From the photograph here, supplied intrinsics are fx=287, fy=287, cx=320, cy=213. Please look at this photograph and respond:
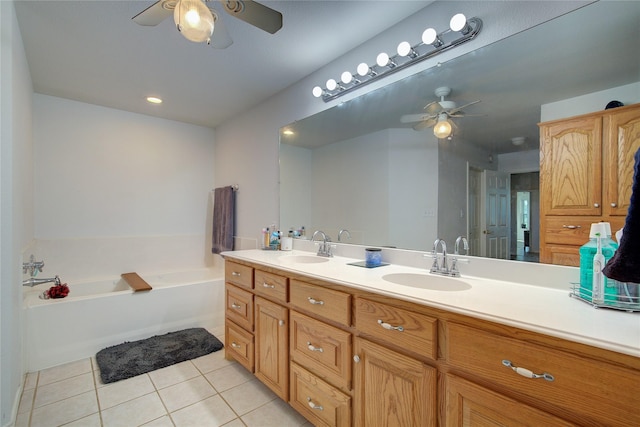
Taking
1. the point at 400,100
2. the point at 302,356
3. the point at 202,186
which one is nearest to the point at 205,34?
the point at 400,100

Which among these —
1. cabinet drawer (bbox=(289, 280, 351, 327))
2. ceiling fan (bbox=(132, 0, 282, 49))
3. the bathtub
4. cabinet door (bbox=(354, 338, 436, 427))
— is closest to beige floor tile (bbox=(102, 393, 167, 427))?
the bathtub

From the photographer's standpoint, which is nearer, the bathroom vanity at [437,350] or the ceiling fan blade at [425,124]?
the bathroom vanity at [437,350]

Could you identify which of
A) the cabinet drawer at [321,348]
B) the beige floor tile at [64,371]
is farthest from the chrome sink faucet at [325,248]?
the beige floor tile at [64,371]

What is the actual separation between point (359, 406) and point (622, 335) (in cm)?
96

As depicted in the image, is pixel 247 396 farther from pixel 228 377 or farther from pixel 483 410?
pixel 483 410

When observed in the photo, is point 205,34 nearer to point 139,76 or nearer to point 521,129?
point 521,129

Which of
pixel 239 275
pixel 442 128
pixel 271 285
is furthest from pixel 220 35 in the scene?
pixel 239 275

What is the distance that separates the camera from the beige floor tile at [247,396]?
1775 mm

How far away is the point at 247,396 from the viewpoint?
188cm

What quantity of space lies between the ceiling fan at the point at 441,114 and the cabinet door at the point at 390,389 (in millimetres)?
1180

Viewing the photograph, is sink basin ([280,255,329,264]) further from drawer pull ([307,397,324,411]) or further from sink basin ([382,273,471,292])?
drawer pull ([307,397,324,411])

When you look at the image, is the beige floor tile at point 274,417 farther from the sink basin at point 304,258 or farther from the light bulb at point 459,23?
the light bulb at point 459,23

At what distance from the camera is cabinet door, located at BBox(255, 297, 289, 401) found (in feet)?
5.42

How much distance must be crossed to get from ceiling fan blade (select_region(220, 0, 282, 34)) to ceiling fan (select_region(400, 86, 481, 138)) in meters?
0.91
